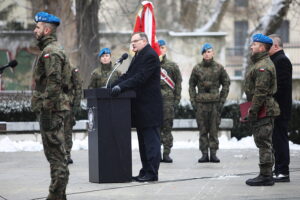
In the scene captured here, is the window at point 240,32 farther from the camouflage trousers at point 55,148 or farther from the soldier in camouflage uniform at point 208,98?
the camouflage trousers at point 55,148

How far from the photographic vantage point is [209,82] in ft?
46.7

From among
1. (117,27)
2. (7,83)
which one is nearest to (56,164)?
(7,83)

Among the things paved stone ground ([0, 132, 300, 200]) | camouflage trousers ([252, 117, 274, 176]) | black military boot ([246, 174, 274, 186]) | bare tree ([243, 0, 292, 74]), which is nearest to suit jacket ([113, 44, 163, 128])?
paved stone ground ([0, 132, 300, 200])

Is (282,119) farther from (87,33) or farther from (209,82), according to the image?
(87,33)

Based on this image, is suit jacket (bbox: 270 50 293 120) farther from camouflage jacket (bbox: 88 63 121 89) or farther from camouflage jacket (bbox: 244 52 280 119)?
camouflage jacket (bbox: 88 63 121 89)

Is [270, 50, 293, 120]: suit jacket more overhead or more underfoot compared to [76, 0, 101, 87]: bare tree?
more underfoot

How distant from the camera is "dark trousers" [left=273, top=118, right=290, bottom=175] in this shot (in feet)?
36.0

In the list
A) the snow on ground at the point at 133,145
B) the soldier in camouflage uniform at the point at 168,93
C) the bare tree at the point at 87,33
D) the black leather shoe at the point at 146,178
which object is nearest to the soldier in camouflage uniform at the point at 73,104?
the soldier in camouflage uniform at the point at 168,93

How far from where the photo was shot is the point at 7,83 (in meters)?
24.8

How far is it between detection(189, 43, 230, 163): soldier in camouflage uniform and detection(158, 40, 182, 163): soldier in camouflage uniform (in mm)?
392

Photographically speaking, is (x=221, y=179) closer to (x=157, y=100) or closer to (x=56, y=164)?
(x=157, y=100)

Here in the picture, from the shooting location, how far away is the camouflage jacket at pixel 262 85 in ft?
34.2

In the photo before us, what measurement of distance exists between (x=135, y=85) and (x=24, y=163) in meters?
4.30

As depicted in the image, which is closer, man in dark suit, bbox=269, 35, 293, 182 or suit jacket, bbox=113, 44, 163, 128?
man in dark suit, bbox=269, 35, 293, 182
